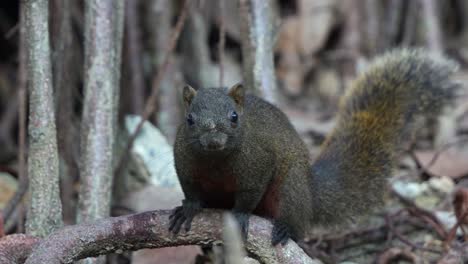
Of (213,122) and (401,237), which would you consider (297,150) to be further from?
(401,237)

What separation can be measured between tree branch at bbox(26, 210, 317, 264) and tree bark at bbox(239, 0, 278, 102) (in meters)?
1.21

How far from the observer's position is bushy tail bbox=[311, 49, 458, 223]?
14.0ft

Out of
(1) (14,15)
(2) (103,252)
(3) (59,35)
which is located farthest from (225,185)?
(1) (14,15)

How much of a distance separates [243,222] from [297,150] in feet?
1.68

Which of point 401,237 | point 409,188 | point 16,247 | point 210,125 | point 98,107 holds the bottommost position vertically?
point 401,237

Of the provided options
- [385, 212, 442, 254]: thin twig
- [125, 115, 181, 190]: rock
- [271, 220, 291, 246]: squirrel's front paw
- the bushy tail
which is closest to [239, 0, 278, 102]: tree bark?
the bushy tail

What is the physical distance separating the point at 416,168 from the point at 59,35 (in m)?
2.55

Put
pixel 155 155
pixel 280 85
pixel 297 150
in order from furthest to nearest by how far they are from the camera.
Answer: pixel 280 85
pixel 155 155
pixel 297 150

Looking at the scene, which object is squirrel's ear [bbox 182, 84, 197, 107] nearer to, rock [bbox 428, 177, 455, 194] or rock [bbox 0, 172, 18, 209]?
rock [bbox 0, 172, 18, 209]

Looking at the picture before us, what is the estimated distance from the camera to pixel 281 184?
3.83 metres

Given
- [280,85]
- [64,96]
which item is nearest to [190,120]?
[64,96]

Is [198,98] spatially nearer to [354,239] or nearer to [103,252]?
[103,252]

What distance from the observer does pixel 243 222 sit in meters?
3.60

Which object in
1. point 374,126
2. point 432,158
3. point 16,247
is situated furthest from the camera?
point 432,158
